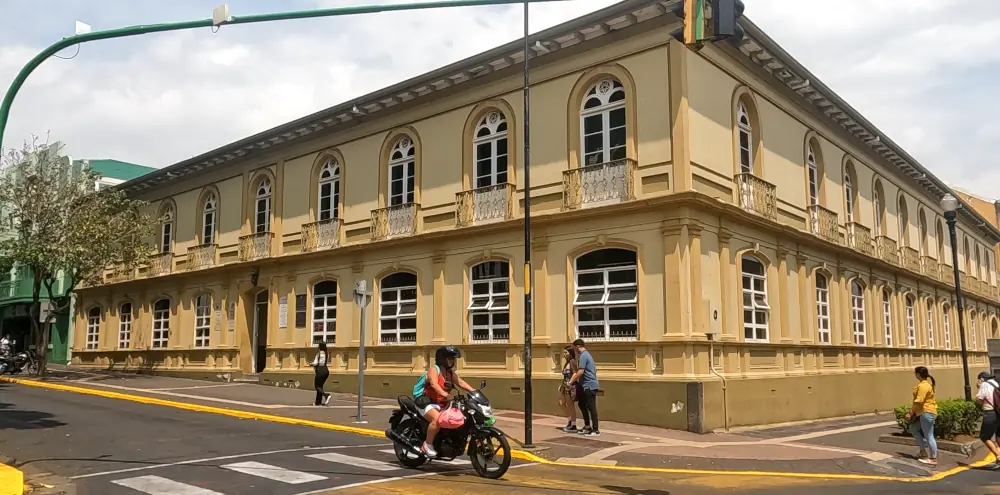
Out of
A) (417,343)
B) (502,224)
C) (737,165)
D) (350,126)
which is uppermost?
(350,126)

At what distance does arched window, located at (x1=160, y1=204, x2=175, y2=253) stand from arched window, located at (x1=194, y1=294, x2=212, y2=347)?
135 inches

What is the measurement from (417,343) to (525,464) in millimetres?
9723

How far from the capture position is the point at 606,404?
54.9 feet

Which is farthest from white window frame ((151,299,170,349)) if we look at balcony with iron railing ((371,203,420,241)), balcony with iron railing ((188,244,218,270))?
balcony with iron railing ((371,203,420,241))

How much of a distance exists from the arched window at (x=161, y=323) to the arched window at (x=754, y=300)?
71.9ft

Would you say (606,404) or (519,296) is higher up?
(519,296)

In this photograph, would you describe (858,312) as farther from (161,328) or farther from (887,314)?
(161,328)

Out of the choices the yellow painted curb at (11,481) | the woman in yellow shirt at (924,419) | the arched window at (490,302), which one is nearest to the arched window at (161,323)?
the arched window at (490,302)

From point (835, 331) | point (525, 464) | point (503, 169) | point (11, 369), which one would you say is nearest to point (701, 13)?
point (525, 464)

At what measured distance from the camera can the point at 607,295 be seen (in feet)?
56.7

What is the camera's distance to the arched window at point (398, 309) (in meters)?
21.3

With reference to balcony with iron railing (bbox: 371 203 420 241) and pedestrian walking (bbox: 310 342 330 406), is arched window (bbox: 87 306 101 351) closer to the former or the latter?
balcony with iron railing (bbox: 371 203 420 241)

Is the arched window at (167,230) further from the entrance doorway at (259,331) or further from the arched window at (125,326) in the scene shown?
the entrance doorway at (259,331)

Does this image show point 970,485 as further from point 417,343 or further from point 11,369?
point 11,369
